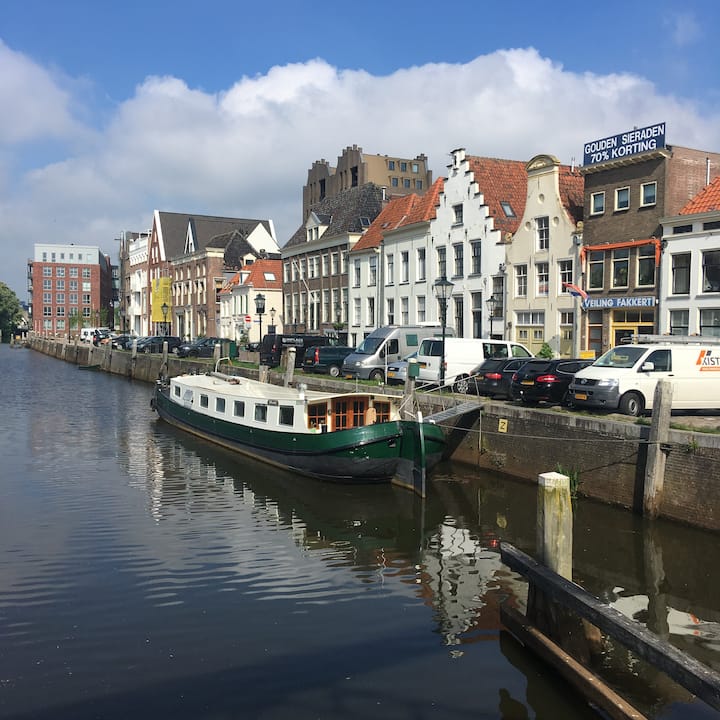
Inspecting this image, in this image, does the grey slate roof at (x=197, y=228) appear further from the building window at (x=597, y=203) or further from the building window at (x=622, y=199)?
the building window at (x=622, y=199)

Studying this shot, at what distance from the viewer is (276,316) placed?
2881 inches

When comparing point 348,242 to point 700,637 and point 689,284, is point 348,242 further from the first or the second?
point 700,637

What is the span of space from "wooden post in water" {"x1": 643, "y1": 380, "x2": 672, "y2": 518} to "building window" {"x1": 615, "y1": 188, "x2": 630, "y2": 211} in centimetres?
1901

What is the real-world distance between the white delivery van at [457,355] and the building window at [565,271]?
8.45m

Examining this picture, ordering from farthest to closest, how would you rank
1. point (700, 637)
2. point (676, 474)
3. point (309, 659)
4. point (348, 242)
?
1. point (348, 242)
2. point (676, 474)
3. point (700, 637)
4. point (309, 659)

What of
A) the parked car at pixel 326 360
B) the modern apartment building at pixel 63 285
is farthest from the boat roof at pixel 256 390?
the modern apartment building at pixel 63 285

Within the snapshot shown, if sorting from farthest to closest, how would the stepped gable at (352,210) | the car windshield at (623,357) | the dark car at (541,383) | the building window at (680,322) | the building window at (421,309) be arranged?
the stepped gable at (352,210)
the building window at (421,309)
the building window at (680,322)
the dark car at (541,383)
the car windshield at (623,357)

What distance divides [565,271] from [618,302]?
384cm

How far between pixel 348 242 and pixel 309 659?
48588 mm

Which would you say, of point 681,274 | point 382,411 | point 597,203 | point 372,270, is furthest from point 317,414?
point 372,270

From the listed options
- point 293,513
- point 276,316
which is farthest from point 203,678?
point 276,316

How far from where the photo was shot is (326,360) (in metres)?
37.4

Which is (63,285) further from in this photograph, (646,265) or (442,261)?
(646,265)

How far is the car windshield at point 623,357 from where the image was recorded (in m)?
19.6
